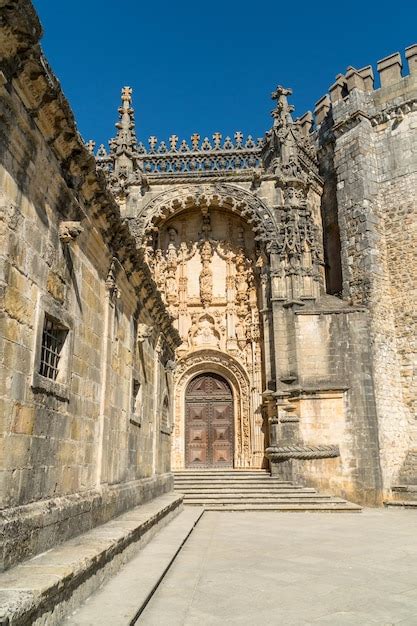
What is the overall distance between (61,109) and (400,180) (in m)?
16.0

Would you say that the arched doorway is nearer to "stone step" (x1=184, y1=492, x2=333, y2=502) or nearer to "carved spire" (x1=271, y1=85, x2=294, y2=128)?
"stone step" (x1=184, y1=492, x2=333, y2=502)

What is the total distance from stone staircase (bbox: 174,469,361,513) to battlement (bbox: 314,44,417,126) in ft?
45.9

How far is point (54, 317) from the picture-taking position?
4980 millimetres

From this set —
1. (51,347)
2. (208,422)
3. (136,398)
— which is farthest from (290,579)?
(208,422)

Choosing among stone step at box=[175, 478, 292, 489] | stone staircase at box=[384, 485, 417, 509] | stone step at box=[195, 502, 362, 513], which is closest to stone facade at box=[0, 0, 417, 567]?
stone staircase at box=[384, 485, 417, 509]

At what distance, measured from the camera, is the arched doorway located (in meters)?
18.5

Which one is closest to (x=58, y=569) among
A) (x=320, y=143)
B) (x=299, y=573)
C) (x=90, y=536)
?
(x=90, y=536)

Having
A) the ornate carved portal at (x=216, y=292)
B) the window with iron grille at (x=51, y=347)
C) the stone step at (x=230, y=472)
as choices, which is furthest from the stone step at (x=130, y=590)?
the ornate carved portal at (x=216, y=292)

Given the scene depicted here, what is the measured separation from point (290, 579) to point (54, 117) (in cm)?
508

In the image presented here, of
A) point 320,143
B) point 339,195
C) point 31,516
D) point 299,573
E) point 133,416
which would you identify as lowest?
point 299,573

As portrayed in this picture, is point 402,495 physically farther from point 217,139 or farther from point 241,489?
point 217,139

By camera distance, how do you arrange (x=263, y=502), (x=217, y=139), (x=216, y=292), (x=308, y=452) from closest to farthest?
(x=263, y=502) < (x=308, y=452) < (x=216, y=292) < (x=217, y=139)

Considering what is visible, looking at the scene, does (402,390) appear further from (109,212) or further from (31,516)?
(31,516)

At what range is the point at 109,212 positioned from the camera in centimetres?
651
